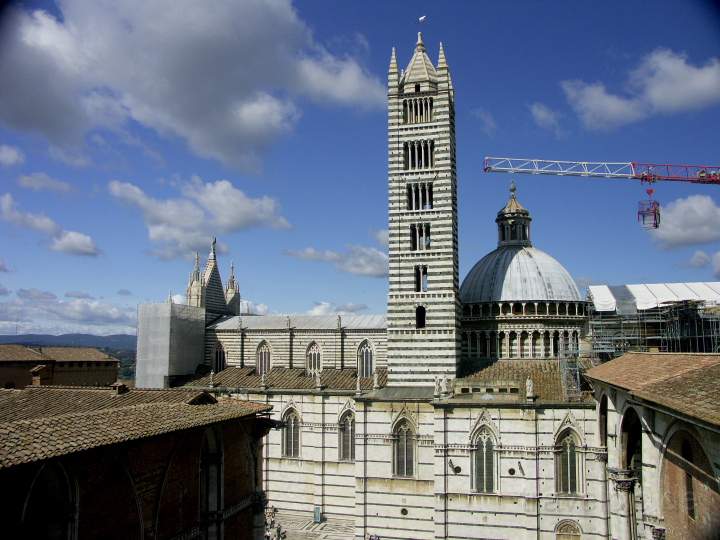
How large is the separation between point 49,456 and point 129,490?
385cm

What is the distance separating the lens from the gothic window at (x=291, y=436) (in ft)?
128

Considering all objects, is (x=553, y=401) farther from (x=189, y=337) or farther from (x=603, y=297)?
(x=189, y=337)

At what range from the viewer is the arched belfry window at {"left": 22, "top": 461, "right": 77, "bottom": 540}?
46.1ft

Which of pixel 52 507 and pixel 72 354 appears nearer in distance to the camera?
pixel 52 507


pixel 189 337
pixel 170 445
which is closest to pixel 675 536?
pixel 170 445

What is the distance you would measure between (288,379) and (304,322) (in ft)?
16.2

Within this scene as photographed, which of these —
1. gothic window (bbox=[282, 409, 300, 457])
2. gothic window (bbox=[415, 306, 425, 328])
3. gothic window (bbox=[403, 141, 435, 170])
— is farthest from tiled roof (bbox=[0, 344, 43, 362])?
gothic window (bbox=[403, 141, 435, 170])

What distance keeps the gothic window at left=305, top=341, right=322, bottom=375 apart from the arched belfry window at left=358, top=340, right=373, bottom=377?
3137 millimetres

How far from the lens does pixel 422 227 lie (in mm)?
35969

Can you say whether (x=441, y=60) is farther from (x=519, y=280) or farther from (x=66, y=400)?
(x=66, y=400)

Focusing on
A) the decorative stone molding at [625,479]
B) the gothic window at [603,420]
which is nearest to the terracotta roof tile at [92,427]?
the decorative stone molding at [625,479]

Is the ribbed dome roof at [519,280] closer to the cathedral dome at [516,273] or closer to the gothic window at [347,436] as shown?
the cathedral dome at [516,273]

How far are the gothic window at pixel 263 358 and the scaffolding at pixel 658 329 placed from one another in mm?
22754

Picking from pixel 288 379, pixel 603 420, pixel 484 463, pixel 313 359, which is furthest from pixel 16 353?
pixel 603 420
